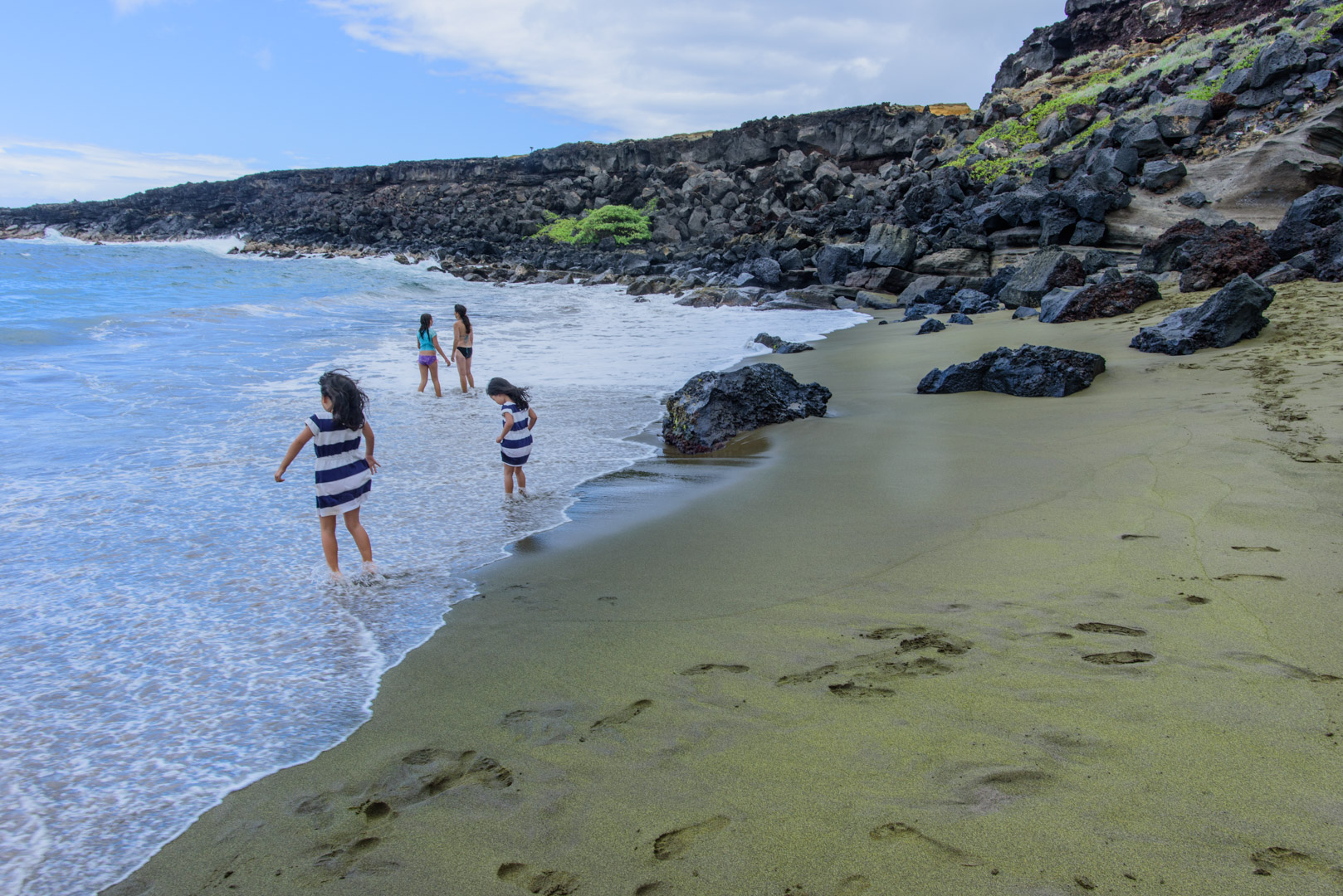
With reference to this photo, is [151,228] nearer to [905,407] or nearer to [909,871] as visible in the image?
[905,407]

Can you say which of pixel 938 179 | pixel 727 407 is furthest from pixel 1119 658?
pixel 938 179

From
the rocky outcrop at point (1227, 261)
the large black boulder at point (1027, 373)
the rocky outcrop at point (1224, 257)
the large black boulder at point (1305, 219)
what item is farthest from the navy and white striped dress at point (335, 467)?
the large black boulder at point (1305, 219)

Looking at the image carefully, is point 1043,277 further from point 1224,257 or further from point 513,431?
point 513,431

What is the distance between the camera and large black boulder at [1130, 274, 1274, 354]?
7945 millimetres

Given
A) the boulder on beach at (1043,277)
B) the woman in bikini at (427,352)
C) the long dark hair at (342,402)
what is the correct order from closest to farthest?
the long dark hair at (342,402), the woman in bikini at (427,352), the boulder on beach at (1043,277)

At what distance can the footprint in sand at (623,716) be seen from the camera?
2.60 m

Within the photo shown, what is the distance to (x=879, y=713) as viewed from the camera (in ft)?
8.08

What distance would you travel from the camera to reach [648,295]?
82.9ft

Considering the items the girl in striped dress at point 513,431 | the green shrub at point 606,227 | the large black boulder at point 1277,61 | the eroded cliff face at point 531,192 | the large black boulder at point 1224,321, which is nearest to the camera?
the girl in striped dress at point 513,431

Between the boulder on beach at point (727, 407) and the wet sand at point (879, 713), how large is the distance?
7.41ft

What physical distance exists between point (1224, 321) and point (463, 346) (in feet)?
31.6

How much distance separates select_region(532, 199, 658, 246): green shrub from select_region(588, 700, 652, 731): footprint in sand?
42.5 m

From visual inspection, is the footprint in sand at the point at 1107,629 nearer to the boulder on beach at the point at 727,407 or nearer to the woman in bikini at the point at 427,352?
the boulder on beach at the point at 727,407

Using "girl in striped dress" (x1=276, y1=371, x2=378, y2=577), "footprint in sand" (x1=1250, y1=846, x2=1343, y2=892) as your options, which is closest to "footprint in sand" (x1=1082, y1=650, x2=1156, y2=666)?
"footprint in sand" (x1=1250, y1=846, x2=1343, y2=892)
